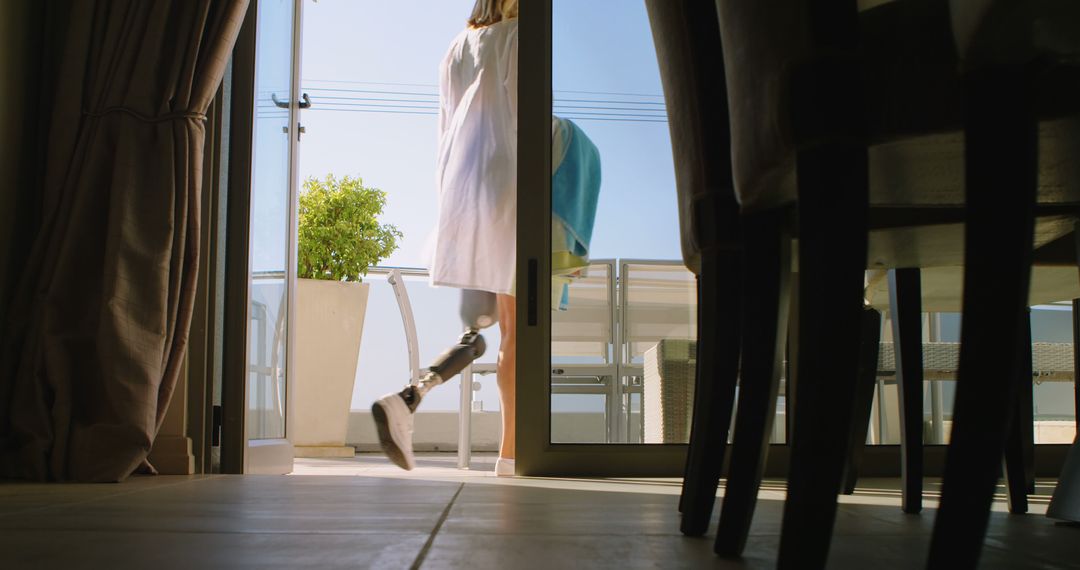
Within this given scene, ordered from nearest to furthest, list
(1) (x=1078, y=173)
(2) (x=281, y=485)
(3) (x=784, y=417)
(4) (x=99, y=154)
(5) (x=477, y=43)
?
1. (1) (x=1078, y=173)
2. (2) (x=281, y=485)
3. (4) (x=99, y=154)
4. (3) (x=784, y=417)
5. (5) (x=477, y=43)

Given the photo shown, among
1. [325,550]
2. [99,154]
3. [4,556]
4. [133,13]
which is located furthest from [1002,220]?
[133,13]

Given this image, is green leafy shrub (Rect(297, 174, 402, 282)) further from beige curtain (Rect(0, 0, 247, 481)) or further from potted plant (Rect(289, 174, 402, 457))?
beige curtain (Rect(0, 0, 247, 481))

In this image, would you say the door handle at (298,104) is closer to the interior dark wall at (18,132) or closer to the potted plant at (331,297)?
the interior dark wall at (18,132)

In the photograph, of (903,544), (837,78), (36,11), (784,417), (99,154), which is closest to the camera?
(837,78)

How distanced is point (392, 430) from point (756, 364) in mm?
2059

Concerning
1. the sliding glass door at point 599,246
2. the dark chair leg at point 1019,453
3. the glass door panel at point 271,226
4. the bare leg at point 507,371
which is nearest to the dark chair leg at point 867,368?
the dark chair leg at point 1019,453

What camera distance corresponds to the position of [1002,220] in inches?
25.1

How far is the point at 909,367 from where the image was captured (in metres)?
1.54

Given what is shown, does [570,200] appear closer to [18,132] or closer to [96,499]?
[18,132]

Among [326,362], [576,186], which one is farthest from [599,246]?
[326,362]

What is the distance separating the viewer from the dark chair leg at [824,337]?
700 millimetres

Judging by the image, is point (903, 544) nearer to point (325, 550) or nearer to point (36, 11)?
point (325, 550)

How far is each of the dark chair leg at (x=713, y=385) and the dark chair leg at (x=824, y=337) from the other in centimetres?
36

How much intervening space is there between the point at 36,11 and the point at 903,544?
2493 millimetres
